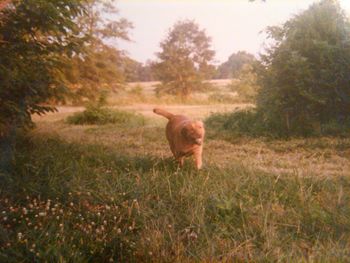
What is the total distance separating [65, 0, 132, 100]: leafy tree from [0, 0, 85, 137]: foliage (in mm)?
2581

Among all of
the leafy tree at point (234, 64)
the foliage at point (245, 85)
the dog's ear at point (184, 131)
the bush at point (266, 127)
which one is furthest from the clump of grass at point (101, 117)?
the dog's ear at point (184, 131)

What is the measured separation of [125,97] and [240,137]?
3.41 m

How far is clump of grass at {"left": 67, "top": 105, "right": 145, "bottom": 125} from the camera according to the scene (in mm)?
9031

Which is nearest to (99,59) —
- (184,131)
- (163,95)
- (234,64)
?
(163,95)

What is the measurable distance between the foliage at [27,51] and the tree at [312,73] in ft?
12.6

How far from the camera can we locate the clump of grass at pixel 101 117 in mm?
9031

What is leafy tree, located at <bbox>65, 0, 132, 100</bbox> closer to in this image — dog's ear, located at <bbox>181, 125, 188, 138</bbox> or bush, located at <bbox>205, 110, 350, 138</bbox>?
bush, located at <bbox>205, 110, 350, 138</bbox>

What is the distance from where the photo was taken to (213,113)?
8.64m

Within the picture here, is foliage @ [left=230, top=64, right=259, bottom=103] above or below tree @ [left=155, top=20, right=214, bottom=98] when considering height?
below

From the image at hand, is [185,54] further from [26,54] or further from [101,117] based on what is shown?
[26,54]

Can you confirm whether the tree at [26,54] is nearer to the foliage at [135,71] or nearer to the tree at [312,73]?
the foliage at [135,71]

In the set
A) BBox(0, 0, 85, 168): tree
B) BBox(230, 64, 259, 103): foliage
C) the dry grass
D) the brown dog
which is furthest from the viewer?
BBox(230, 64, 259, 103): foliage

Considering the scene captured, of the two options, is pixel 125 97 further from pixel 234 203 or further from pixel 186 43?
pixel 234 203

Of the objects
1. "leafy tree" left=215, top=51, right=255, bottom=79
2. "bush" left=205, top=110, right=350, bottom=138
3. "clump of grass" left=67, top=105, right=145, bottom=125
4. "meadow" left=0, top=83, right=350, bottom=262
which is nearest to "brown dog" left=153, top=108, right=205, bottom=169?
"meadow" left=0, top=83, right=350, bottom=262
